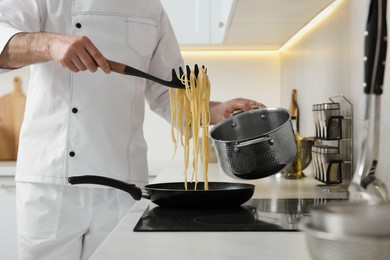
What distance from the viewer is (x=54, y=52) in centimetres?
144

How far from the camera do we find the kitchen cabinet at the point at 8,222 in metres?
2.82

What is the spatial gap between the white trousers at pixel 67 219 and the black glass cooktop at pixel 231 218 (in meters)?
0.27

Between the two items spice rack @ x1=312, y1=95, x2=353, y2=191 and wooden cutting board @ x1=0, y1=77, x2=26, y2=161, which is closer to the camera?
spice rack @ x1=312, y1=95, x2=353, y2=191

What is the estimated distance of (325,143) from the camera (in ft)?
6.48

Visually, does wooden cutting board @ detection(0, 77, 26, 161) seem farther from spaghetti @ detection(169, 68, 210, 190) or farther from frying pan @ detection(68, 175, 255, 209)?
frying pan @ detection(68, 175, 255, 209)

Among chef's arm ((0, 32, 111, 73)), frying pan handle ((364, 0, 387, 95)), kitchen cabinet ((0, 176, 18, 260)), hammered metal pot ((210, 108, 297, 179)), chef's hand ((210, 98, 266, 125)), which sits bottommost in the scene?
kitchen cabinet ((0, 176, 18, 260))

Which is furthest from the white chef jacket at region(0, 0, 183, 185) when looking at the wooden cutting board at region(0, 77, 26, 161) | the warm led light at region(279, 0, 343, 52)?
the wooden cutting board at region(0, 77, 26, 161)

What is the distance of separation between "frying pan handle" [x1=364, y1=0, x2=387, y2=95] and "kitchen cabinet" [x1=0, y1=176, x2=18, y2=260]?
2.33 m

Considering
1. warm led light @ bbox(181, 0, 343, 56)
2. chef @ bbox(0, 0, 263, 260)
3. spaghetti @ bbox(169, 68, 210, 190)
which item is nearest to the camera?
spaghetti @ bbox(169, 68, 210, 190)

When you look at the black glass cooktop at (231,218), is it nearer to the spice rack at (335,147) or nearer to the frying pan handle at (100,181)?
the frying pan handle at (100,181)

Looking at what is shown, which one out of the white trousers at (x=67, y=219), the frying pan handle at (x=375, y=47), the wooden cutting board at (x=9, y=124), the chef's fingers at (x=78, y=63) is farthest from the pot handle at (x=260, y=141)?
the wooden cutting board at (x=9, y=124)

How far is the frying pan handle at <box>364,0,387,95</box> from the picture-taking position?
73cm

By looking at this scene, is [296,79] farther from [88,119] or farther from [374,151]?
[374,151]

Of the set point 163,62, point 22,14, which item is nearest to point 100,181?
point 22,14
